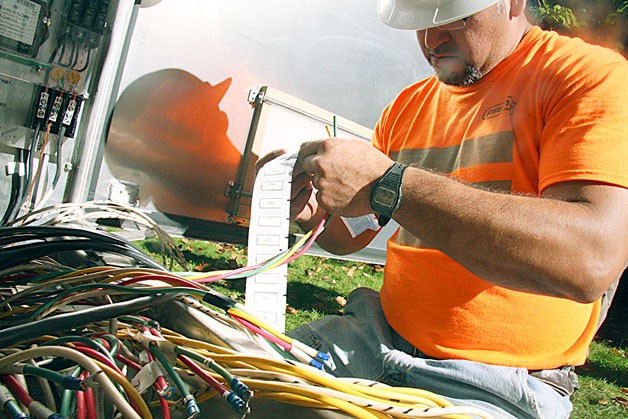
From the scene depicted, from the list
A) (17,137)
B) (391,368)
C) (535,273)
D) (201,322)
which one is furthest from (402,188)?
(17,137)

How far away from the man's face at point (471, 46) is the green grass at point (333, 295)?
1.33 metres

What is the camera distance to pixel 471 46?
4.56ft

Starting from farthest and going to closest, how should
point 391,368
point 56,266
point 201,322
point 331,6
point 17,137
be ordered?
point 331,6 → point 17,137 → point 391,368 → point 56,266 → point 201,322

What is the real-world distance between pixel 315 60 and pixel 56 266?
7.70 feet

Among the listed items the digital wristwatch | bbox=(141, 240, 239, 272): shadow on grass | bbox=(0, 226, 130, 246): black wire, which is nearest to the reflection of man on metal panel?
bbox=(141, 240, 239, 272): shadow on grass

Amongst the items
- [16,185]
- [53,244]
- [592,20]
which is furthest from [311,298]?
[592,20]

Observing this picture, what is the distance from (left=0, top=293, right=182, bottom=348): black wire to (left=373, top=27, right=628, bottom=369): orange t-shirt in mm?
786

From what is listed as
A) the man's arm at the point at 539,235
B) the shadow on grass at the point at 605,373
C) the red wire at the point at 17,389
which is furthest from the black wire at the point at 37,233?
the shadow on grass at the point at 605,373

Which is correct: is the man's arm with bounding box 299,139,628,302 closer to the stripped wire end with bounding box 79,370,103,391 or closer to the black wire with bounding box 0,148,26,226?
the stripped wire end with bounding box 79,370,103,391

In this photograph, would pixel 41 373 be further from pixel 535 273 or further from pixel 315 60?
pixel 315 60

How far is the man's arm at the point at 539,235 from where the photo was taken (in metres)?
0.95

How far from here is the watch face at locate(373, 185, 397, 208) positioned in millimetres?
1048

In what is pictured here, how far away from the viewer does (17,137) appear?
6.01 ft

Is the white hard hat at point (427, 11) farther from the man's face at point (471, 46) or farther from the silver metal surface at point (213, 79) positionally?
the silver metal surface at point (213, 79)
